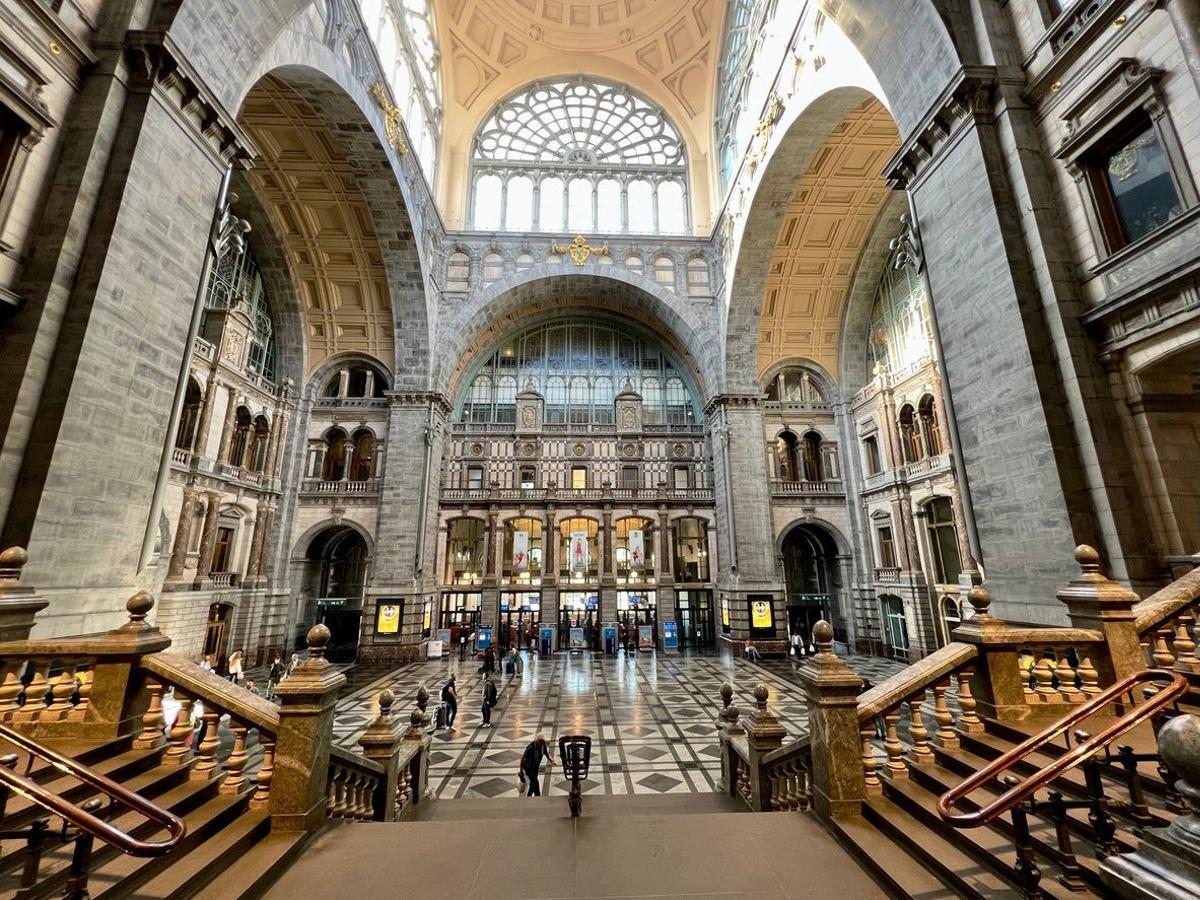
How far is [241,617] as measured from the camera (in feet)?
63.2

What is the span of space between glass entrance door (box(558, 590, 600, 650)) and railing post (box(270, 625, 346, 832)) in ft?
67.1

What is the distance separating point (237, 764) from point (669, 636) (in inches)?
827

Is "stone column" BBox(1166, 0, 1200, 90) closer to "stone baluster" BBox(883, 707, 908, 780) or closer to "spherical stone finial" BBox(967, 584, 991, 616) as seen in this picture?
"spherical stone finial" BBox(967, 584, 991, 616)

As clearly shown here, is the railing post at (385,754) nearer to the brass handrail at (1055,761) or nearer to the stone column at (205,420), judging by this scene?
the brass handrail at (1055,761)

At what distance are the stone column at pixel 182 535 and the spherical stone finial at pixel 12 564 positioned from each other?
13368 millimetres

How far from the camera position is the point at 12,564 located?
4.64 meters

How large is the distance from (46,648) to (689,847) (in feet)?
18.2

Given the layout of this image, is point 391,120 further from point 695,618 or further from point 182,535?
point 695,618

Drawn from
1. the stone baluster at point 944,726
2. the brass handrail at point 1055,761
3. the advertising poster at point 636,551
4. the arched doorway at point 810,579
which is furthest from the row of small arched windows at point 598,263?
the brass handrail at point 1055,761

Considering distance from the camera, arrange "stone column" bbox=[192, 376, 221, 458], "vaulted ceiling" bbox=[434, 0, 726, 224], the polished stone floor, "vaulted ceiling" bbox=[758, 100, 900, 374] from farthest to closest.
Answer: "vaulted ceiling" bbox=[434, 0, 726, 224] → "vaulted ceiling" bbox=[758, 100, 900, 374] → "stone column" bbox=[192, 376, 221, 458] → the polished stone floor

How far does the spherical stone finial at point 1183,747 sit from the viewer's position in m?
1.88

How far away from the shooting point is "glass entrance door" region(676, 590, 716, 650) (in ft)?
81.4

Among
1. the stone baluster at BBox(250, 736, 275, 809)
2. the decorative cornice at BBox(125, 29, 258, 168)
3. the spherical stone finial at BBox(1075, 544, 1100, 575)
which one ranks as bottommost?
the stone baluster at BBox(250, 736, 275, 809)

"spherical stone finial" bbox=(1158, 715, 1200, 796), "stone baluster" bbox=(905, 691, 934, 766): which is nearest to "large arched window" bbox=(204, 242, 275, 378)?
"stone baluster" bbox=(905, 691, 934, 766)
